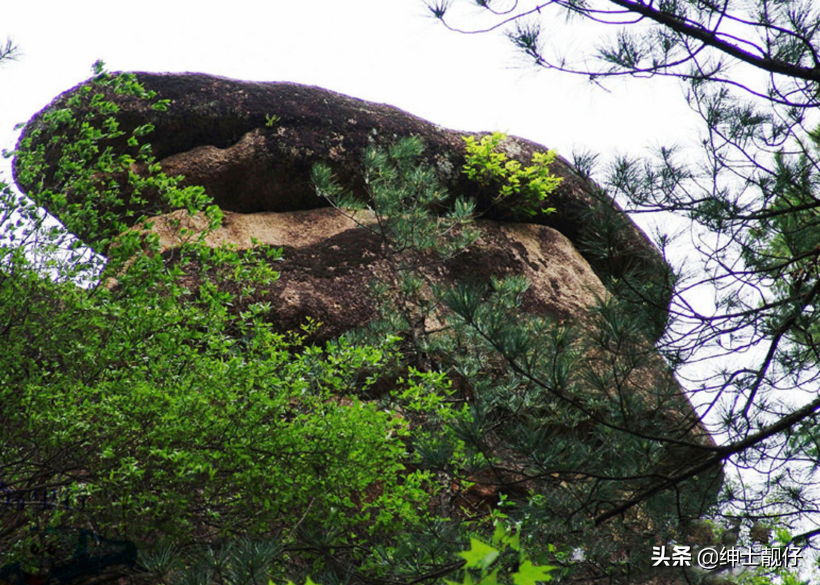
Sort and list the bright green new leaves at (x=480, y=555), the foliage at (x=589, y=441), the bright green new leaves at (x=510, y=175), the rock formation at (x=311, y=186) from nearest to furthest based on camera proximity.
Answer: the bright green new leaves at (x=480, y=555) → the foliage at (x=589, y=441) → the rock formation at (x=311, y=186) → the bright green new leaves at (x=510, y=175)

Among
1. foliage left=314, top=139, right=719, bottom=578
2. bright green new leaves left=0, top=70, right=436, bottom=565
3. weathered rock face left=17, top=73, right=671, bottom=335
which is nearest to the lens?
A: foliage left=314, top=139, right=719, bottom=578

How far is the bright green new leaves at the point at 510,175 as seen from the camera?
689 cm

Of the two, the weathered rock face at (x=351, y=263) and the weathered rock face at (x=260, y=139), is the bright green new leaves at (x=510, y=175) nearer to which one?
the weathered rock face at (x=260, y=139)

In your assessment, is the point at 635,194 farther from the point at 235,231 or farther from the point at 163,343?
the point at 235,231

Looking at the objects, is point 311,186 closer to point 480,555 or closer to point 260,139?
point 260,139

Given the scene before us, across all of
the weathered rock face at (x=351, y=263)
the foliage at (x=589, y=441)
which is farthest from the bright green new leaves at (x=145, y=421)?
the weathered rock face at (x=351, y=263)

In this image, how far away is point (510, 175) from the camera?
7090mm

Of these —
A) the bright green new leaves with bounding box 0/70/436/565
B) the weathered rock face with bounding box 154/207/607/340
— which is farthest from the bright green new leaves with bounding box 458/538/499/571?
the weathered rock face with bounding box 154/207/607/340

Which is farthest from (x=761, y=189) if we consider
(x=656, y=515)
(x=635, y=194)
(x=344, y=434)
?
(x=344, y=434)

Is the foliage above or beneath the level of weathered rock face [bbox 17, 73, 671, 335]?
beneath

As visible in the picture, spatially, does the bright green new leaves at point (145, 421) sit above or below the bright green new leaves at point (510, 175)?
below

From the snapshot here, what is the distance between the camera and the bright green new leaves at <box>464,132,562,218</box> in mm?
6892

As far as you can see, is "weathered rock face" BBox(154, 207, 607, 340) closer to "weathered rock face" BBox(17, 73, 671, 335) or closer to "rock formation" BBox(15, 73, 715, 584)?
"rock formation" BBox(15, 73, 715, 584)

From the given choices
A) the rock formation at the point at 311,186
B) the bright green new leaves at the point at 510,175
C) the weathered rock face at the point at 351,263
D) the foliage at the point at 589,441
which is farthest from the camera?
the bright green new leaves at the point at 510,175
